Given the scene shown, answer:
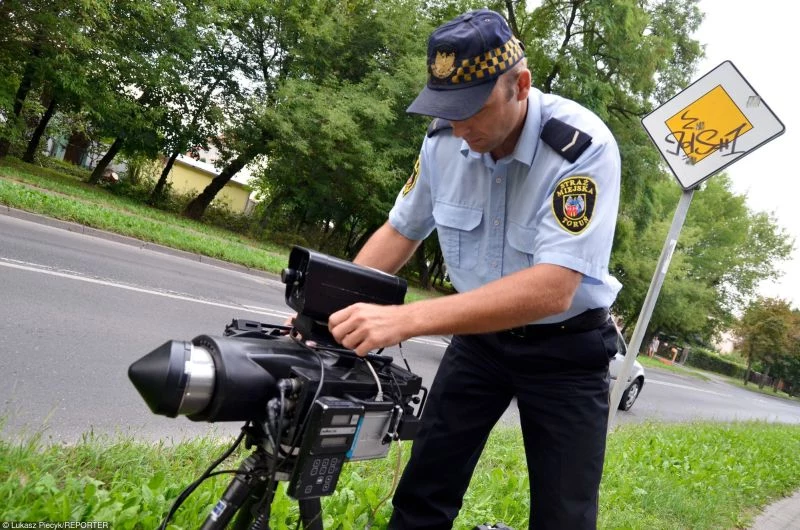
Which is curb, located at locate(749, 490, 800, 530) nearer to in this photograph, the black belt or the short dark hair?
the black belt

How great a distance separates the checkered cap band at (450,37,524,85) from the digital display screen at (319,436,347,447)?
950 millimetres

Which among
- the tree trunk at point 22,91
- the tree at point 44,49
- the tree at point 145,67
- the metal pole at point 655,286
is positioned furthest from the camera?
the tree at point 145,67

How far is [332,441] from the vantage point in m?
1.23

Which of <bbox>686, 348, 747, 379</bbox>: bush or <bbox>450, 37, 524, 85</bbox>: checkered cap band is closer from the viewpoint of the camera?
<bbox>450, 37, 524, 85</bbox>: checkered cap band

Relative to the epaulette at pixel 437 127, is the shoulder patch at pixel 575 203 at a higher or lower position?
lower

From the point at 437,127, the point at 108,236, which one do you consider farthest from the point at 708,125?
the point at 108,236

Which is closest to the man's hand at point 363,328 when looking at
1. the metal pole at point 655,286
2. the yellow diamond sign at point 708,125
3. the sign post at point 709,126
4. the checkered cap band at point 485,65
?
the checkered cap band at point 485,65

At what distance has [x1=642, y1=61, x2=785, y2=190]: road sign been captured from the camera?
370 cm

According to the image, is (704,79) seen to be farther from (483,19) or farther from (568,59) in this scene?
(568,59)

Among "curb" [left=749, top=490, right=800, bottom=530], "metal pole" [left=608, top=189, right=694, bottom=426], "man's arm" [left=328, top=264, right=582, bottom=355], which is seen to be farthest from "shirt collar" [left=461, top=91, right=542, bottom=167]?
"curb" [left=749, top=490, right=800, bottom=530]

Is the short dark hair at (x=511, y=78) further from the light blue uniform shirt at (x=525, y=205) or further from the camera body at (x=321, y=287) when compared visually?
the camera body at (x=321, y=287)

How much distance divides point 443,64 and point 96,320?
4.66 metres

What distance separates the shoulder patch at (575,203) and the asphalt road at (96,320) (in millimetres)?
2299

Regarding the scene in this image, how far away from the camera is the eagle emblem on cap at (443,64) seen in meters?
1.63
